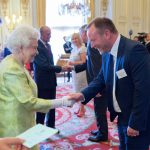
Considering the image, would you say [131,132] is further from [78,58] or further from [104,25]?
[78,58]

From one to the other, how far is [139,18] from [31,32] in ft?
33.7

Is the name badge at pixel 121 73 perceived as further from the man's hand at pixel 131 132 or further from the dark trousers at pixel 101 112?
the dark trousers at pixel 101 112

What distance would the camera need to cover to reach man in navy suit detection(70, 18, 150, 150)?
85.5 inches

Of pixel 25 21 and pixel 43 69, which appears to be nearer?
pixel 43 69

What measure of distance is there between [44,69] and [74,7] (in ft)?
25.2

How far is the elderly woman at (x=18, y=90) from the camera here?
2.25 metres

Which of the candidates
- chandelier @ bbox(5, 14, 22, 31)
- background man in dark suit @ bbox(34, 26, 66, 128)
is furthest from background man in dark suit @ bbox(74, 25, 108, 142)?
chandelier @ bbox(5, 14, 22, 31)

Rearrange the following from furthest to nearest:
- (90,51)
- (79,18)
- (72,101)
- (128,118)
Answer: (79,18)
(90,51)
(72,101)
(128,118)

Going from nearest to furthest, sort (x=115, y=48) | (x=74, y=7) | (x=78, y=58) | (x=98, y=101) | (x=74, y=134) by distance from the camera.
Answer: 1. (x=115, y=48)
2. (x=98, y=101)
3. (x=74, y=134)
4. (x=78, y=58)
5. (x=74, y=7)

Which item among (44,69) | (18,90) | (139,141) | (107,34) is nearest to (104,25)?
(107,34)

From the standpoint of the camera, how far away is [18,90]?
2230mm

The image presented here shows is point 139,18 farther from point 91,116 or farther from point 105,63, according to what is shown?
point 105,63

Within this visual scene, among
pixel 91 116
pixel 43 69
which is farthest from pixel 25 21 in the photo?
pixel 43 69

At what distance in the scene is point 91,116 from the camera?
5664 mm
